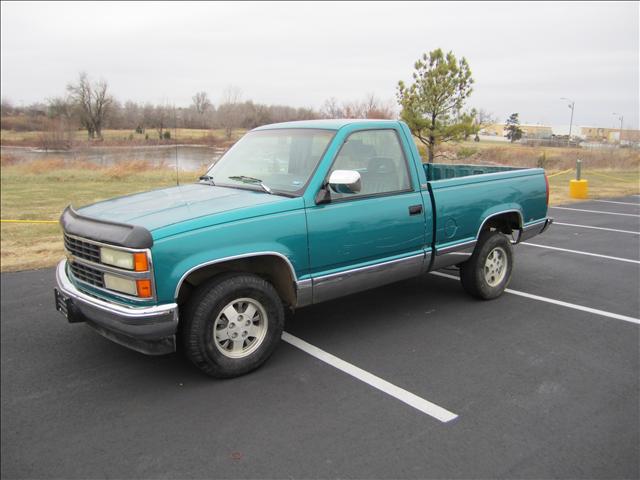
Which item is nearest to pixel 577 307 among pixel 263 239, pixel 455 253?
pixel 455 253

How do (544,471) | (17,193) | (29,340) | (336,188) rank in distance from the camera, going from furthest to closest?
(17,193) < (29,340) < (336,188) < (544,471)

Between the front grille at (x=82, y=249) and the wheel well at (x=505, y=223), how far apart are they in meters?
4.09

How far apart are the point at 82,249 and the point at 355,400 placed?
2.38 meters

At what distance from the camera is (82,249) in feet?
13.0

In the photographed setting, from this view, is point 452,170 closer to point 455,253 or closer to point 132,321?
point 455,253

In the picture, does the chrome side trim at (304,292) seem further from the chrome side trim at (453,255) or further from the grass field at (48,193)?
the grass field at (48,193)

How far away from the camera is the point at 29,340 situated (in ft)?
15.4

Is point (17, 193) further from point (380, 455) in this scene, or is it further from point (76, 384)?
point (380, 455)

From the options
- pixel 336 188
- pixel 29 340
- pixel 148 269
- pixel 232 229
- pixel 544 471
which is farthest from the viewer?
pixel 29 340

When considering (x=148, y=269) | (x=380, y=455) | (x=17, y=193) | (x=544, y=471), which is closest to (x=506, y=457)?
(x=544, y=471)

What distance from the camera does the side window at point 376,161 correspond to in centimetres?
464

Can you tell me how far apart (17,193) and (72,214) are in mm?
13796

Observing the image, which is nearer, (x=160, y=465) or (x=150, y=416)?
(x=160, y=465)

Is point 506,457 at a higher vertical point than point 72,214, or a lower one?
lower
